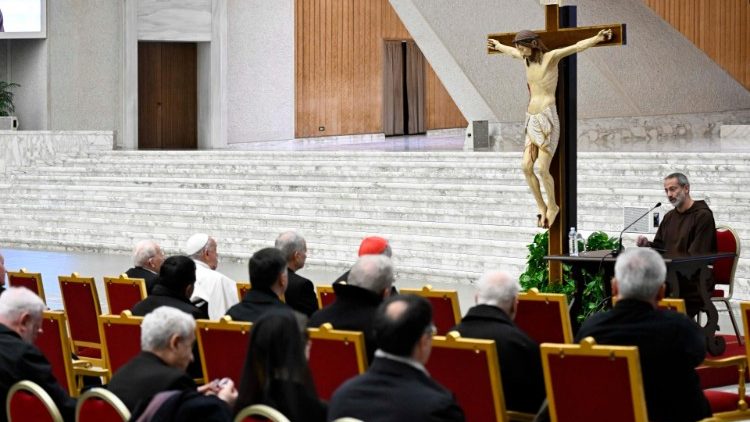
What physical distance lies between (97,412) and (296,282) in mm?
2299

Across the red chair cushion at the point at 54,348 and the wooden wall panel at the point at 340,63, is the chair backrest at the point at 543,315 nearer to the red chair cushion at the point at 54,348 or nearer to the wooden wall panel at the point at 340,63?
the red chair cushion at the point at 54,348

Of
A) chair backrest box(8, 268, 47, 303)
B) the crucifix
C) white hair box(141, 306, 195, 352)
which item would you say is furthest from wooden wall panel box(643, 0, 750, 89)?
white hair box(141, 306, 195, 352)

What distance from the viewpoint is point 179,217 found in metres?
14.2

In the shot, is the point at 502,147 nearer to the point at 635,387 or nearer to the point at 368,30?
the point at 368,30

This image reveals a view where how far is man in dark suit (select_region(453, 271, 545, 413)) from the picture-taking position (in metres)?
3.85

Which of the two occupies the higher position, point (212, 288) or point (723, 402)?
point (212, 288)

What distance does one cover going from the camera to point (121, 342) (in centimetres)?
467

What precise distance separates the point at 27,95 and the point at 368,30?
23.4 ft

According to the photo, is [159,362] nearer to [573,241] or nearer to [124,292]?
[124,292]

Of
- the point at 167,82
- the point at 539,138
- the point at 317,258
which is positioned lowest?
the point at 317,258

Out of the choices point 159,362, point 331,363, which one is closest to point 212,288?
point 331,363

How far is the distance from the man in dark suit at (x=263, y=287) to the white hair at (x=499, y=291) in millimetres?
903

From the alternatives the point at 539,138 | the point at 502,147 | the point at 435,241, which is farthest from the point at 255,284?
the point at 502,147

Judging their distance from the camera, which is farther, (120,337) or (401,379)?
(120,337)
